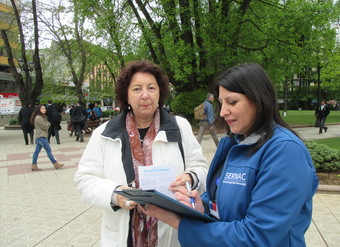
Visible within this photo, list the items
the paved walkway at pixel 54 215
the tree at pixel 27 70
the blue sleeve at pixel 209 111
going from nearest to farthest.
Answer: the paved walkway at pixel 54 215 < the blue sleeve at pixel 209 111 < the tree at pixel 27 70

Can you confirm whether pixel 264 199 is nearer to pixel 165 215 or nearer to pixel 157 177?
pixel 165 215

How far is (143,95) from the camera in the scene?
6.87ft

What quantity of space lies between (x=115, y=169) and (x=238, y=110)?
977mm

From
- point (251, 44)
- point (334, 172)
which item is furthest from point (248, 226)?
point (251, 44)

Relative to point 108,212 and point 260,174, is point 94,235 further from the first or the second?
point 260,174

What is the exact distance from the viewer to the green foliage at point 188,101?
53.3 ft

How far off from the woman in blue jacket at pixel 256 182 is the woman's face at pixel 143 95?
0.77 meters

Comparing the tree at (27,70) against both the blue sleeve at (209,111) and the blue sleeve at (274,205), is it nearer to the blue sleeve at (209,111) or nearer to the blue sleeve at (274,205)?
the blue sleeve at (209,111)

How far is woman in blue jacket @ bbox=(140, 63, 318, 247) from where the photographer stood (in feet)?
3.75

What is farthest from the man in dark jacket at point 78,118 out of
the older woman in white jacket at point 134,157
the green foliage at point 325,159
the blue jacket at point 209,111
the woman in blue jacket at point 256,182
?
the woman in blue jacket at point 256,182

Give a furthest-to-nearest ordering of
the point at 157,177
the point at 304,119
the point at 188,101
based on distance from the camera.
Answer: the point at 304,119 < the point at 188,101 < the point at 157,177

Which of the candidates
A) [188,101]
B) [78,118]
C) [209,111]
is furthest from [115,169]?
[188,101]

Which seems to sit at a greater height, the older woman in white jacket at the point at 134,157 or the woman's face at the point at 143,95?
the woman's face at the point at 143,95

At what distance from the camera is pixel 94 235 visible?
157 inches
